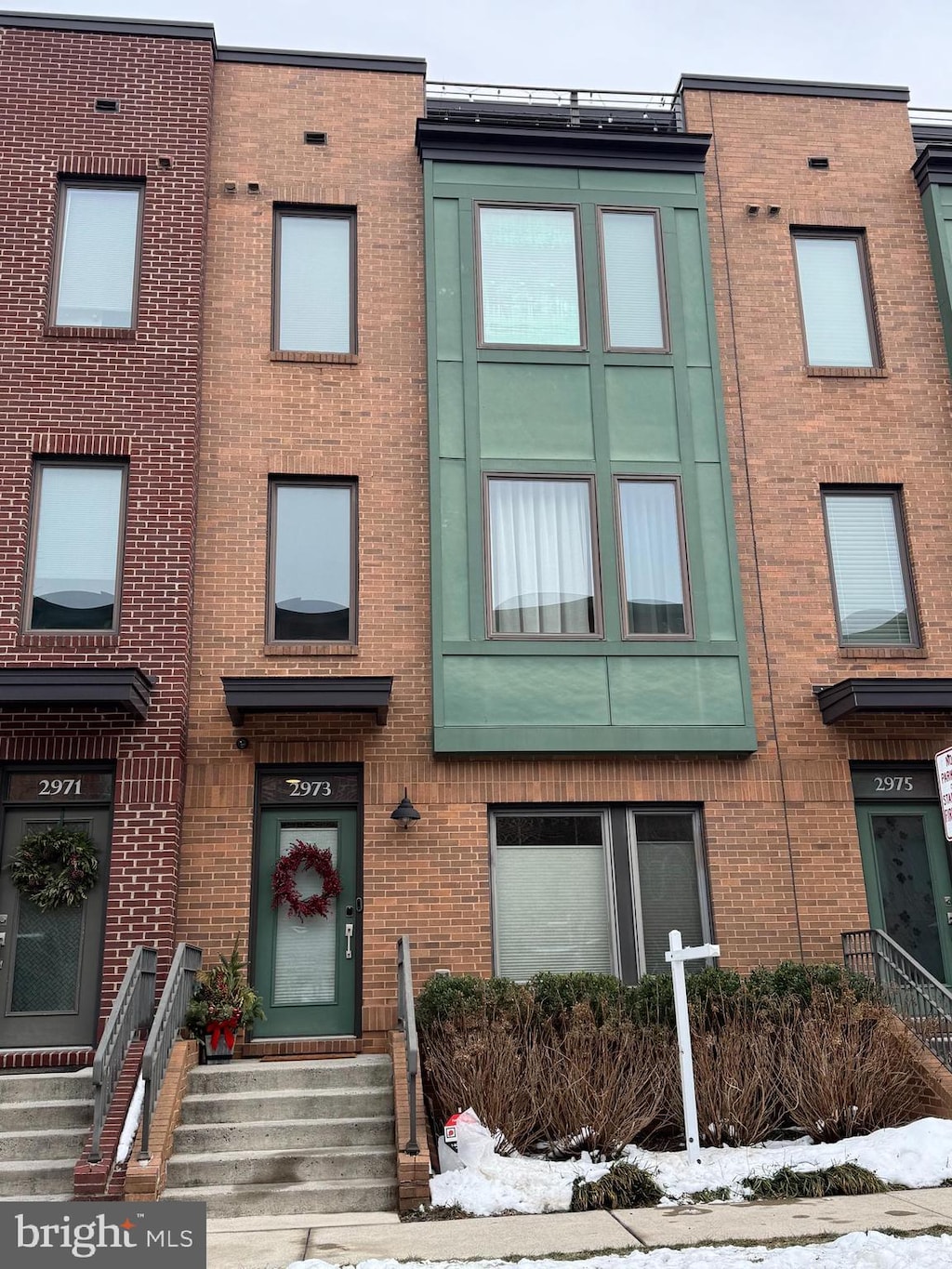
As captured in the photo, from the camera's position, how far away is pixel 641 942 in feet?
37.6

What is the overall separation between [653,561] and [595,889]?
353 centimetres

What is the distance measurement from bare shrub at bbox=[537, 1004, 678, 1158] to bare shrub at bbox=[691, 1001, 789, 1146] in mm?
285

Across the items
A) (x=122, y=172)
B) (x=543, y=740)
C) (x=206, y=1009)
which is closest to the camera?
(x=206, y=1009)

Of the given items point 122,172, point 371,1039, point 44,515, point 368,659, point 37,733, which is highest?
point 122,172

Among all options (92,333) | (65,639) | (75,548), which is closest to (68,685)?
(65,639)

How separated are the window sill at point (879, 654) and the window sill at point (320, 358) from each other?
6203mm

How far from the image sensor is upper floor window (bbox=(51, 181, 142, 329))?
12.5 m

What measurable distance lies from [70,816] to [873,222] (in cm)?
1141

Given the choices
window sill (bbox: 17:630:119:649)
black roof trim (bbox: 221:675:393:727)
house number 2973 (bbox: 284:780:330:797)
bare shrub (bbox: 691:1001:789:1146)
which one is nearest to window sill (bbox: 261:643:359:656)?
black roof trim (bbox: 221:675:393:727)

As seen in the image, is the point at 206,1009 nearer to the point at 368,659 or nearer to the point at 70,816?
the point at 70,816

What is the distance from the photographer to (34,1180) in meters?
8.44

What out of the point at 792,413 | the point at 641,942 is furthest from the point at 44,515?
the point at 792,413

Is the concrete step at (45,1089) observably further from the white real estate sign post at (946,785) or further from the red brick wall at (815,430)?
the white real estate sign post at (946,785)

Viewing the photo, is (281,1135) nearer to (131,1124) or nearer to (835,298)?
(131,1124)
